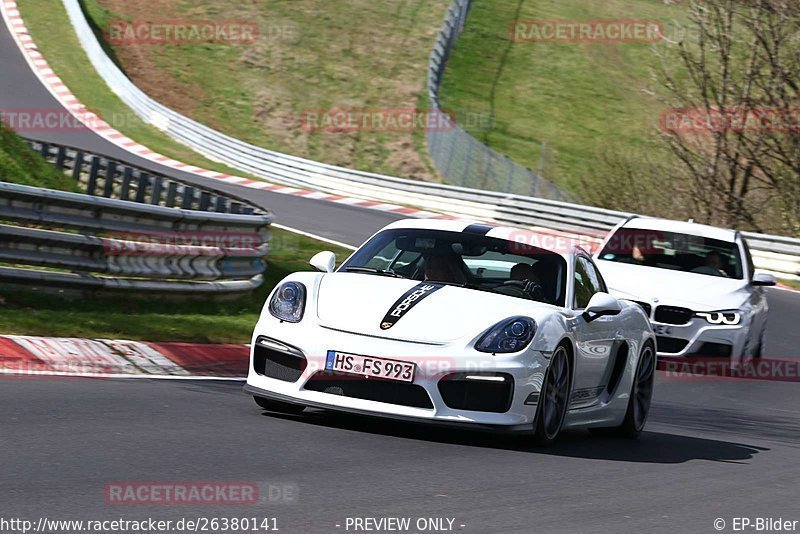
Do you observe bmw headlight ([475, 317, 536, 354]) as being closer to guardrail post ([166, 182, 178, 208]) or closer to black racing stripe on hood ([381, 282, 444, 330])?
black racing stripe on hood ([381, 282, 444, 330])

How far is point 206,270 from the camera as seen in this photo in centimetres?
1269

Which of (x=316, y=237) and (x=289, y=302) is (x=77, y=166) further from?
(x=289, y=302)

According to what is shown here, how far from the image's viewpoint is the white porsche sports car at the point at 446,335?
7.24 m

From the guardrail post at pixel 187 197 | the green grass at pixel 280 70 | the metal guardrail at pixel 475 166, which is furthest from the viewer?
the green grass at pixel 280 70

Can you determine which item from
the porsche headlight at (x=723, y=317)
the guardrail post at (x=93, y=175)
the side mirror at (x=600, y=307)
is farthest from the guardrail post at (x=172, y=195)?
the side mirror at (x=600, y=307)

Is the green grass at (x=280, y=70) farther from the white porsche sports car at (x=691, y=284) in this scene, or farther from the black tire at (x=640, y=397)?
the black tire at (x=640, y=397)

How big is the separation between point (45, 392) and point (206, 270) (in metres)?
4.71

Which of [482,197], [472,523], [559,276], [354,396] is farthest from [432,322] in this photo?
[482,197]

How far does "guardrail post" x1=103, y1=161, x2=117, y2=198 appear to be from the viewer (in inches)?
635

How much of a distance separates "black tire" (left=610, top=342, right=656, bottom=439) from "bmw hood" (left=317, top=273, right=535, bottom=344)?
1720mm

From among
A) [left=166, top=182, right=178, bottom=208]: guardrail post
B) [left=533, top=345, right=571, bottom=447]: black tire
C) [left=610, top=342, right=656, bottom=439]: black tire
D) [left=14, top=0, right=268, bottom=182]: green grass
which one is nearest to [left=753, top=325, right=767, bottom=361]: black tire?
[left=610, top=342, right=656, bottom=439]: black tire

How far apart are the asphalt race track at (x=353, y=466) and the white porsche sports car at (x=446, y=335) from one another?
24cm

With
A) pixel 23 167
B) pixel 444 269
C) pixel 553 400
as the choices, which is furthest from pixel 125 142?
pixel 553 400

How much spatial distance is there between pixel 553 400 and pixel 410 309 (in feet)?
3.35
